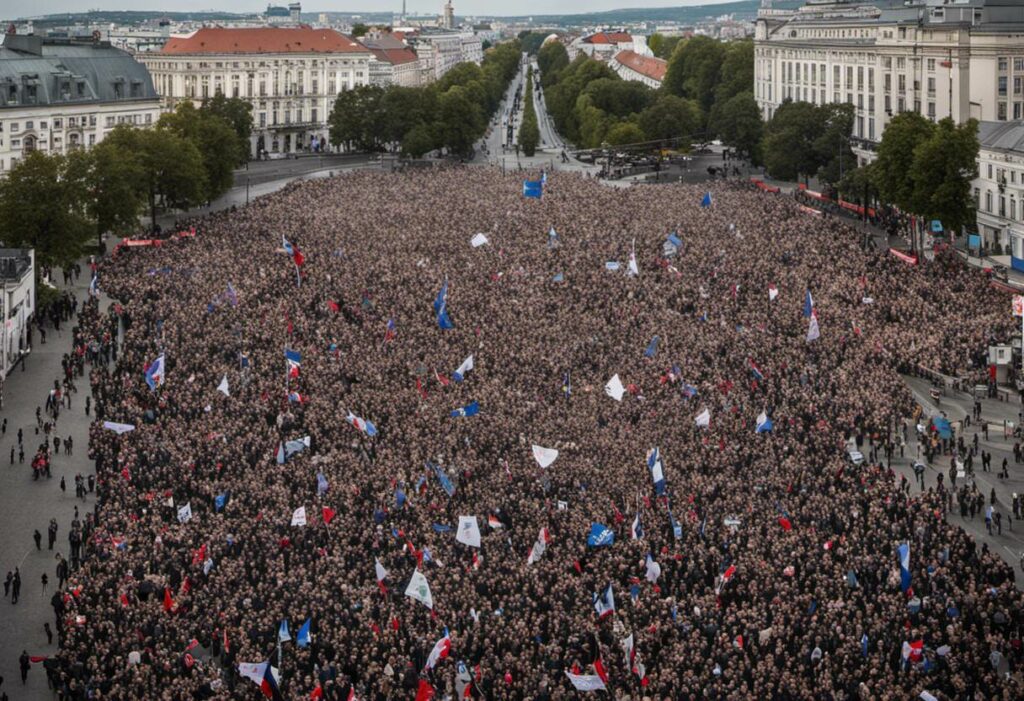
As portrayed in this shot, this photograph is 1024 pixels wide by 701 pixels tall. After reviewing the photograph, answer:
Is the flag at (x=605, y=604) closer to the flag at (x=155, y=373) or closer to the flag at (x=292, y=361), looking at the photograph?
the flag at (x=292, y=361)

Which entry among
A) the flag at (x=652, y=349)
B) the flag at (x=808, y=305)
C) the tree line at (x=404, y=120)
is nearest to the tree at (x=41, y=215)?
the flag at (x=652, y=349)

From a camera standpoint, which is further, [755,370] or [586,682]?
[755,370]

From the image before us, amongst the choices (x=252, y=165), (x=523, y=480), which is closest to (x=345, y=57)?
(x=252, y=165)

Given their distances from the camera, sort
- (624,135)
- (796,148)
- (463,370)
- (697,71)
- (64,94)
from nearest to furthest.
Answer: (463,370) → (64,94) → (796,148) → (624,135) → (697,71)

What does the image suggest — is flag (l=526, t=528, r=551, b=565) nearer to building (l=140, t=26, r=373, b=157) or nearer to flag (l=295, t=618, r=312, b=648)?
flag (l=295, t=618, r=312, b=648)

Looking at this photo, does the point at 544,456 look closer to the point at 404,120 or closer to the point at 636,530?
the point at 636,530

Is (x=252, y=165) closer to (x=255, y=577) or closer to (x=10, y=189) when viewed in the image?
(x=10, y=189)

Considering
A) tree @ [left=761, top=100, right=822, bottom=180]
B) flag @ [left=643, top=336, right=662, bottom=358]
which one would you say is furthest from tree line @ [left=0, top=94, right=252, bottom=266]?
tree @ [left=761, top=100, right=822, bottom=180]

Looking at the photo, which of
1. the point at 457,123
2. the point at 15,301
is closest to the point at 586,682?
the point at 15,301
